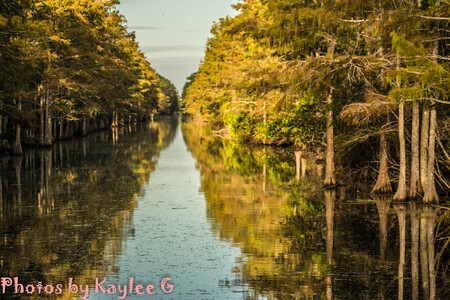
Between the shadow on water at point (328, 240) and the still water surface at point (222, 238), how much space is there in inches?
1.1

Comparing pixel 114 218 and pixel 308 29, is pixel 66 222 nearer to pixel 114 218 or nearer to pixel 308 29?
pixel 114 218

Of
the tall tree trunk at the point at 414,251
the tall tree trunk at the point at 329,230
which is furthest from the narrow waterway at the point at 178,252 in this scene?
the tall tree trunk at the point at 414,251

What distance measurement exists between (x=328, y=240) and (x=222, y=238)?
8.39 feet

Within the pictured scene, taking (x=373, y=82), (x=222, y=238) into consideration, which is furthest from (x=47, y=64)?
(x=222, y=238)

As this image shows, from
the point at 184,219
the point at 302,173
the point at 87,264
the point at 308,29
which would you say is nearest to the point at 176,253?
the point at 87,264

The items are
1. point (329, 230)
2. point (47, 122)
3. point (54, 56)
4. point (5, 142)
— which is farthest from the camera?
point (47, 122)

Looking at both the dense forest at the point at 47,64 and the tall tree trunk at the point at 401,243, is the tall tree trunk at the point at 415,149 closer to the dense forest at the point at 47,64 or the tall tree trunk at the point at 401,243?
the tall tree trunk at the point at 401,243

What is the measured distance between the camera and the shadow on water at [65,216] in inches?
447

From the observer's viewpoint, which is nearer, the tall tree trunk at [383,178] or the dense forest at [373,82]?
the dense forest at [373,82]

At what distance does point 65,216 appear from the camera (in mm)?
17016

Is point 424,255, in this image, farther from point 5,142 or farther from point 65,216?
point 5,142

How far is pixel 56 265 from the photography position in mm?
11398

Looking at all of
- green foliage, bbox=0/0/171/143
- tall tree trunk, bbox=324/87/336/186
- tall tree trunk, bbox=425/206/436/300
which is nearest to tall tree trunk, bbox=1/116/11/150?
green foliage, bbox=0/0/171/143

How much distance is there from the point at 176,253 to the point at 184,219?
4.39 meters
